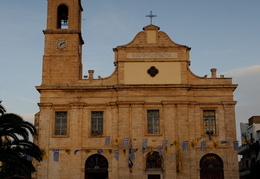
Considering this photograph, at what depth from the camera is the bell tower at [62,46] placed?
94.6 feet

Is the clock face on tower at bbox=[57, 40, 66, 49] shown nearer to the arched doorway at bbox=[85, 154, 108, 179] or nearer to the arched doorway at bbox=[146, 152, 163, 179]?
the arched doorway at bbox=[85, 154, 108, 179]

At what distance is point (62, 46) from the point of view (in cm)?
2948

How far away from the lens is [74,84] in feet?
94.2

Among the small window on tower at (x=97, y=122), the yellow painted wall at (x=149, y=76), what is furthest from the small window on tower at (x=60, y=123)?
the yellow painted wall at (x=149, y=76)

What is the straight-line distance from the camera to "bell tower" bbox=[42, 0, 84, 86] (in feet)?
94.6

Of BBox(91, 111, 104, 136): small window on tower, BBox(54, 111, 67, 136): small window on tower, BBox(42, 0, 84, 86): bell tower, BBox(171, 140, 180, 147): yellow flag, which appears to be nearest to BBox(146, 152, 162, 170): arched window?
BBox(171, 140, 180, 147): yellow flag

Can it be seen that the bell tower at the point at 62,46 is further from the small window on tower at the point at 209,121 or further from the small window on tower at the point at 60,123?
the small window on tower at the point at 209,121

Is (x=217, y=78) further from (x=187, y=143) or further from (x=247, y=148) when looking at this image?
(x=247, y=148)

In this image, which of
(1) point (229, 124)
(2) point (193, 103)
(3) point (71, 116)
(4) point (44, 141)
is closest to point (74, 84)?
(3) point (71, 116)

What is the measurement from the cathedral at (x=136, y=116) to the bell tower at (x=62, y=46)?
7 cm

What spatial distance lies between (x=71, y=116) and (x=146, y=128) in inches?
201

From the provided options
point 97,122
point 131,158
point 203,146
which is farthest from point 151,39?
point 131,158

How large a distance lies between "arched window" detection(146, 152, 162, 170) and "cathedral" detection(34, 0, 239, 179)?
0.22ft

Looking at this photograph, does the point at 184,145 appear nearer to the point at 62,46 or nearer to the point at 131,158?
the point at 131,158
